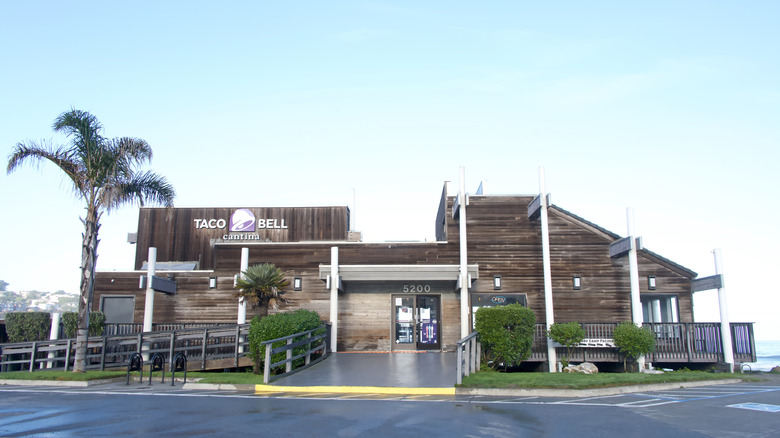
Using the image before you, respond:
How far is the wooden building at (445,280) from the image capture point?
2012cm

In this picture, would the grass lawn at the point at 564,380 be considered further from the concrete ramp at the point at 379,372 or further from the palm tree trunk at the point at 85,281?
the palm tree trunk at the point at 85,281

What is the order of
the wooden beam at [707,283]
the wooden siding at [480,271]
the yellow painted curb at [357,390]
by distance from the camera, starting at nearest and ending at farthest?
the yellow painted curb at [357,390]
the wooden beam at [707,283]
the wooden siding at [480,271]

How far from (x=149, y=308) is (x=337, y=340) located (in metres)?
6.54

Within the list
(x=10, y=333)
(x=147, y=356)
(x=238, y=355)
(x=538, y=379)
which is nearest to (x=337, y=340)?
(x=238, y=355)

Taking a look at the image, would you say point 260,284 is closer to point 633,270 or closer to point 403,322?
point 403,322

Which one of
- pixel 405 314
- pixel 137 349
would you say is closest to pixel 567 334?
pixel 405 314

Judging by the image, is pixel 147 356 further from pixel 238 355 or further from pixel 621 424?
pixel 621 424

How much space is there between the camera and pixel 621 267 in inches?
804

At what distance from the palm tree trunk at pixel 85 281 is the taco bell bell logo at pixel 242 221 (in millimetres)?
9074

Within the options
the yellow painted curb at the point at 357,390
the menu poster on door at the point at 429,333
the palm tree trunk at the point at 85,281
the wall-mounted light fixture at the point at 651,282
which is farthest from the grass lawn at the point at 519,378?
the menu poster on door at the point at 429,333

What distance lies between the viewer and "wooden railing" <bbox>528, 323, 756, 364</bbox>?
1745 cm

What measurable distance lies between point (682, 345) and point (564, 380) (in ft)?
23.7

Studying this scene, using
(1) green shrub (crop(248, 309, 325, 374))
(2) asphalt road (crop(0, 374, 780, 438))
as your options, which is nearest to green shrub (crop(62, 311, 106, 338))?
(2) asphalt road (crop(0, 374, 780, 438))

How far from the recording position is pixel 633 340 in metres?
16.8
